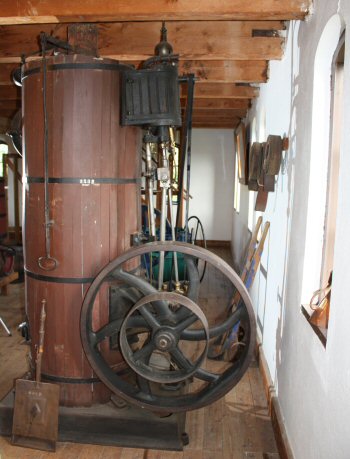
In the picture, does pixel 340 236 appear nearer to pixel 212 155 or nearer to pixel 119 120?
pixel 119 120

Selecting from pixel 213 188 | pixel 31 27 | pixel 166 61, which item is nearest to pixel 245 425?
pixel 166 61

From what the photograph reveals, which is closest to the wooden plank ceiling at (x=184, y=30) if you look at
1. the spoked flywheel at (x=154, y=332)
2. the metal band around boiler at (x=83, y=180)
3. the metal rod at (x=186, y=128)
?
the metal rod at (x=186, y=128)

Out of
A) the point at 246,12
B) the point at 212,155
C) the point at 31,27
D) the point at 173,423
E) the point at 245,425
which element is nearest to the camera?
the point at 246,12

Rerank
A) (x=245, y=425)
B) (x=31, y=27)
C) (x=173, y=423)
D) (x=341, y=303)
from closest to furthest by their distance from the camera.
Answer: (x=341, y=303) → (x=173, y=423) → (x=245, y=425) → (x=31, y=27)

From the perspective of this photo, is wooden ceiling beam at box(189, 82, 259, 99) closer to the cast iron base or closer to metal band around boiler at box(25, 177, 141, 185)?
metal band around boiler at box(25, 177, 141, 185)

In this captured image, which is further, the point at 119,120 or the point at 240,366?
the point at 119,120

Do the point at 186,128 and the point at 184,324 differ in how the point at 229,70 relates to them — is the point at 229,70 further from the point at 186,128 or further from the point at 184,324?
the point at 184,324

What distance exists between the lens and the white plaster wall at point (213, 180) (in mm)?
8625

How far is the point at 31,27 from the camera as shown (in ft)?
9.83

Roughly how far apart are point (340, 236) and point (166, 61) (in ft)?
4.55

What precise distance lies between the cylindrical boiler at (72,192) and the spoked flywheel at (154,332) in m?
0.11

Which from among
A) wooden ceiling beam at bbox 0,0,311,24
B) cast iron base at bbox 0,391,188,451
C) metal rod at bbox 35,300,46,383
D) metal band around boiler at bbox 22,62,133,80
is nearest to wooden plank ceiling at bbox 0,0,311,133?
wooden ceiling beam at bbox 0,0,311,24

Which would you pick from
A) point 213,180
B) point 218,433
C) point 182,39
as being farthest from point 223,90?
point 213,180

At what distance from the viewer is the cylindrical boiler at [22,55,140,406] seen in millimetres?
2260
